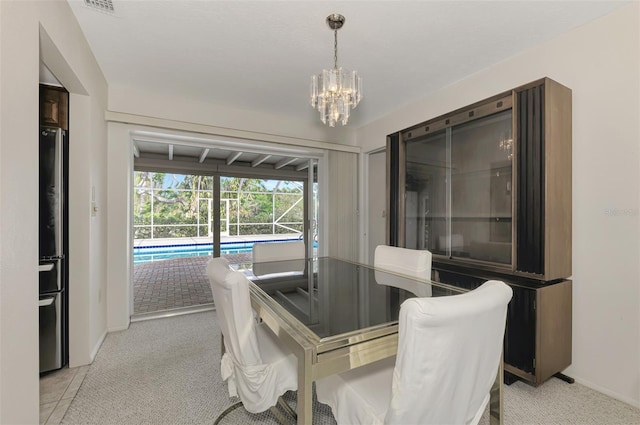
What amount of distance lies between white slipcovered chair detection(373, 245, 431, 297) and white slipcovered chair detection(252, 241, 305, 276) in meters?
0.68

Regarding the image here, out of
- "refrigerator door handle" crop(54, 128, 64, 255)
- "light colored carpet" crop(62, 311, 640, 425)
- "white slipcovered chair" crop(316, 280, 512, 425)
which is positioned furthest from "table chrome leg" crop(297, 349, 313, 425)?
"refrigerator door handle" crop(54, 128, 64, 255)

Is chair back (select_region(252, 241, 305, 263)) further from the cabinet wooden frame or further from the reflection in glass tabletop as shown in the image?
the cabinet wooden frame

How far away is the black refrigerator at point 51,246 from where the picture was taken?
2070 millimetres

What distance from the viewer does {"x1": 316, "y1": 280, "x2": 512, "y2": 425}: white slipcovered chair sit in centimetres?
84

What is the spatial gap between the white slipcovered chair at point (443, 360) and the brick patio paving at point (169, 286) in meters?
3.46

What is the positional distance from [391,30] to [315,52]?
0.62 m

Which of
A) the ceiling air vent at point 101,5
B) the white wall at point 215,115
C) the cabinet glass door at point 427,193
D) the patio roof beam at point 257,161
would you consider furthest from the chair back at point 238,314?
the patio roof beam at point 257,161

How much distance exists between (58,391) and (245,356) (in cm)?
163

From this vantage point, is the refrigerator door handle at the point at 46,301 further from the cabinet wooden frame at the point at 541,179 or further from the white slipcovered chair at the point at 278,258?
the cabinet wooden frame at the point at 541,179

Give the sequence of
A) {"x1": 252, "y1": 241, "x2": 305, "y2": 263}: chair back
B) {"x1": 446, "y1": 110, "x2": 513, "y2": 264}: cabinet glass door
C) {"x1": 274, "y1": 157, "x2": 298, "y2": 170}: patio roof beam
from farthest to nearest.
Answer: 1. {"x1": 274, "y1": 157, "x2": 298, "y2": 170}: patio roof beam
2. {"x1": 252, "y1": 241, "x2": 305, "y2": 263}: chair back
3. {"x1": 446, "y1": 110, "x2": 513, "y2": 264}: cabinet glass door

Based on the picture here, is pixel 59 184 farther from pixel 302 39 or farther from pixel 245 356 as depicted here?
pixel 302 39
